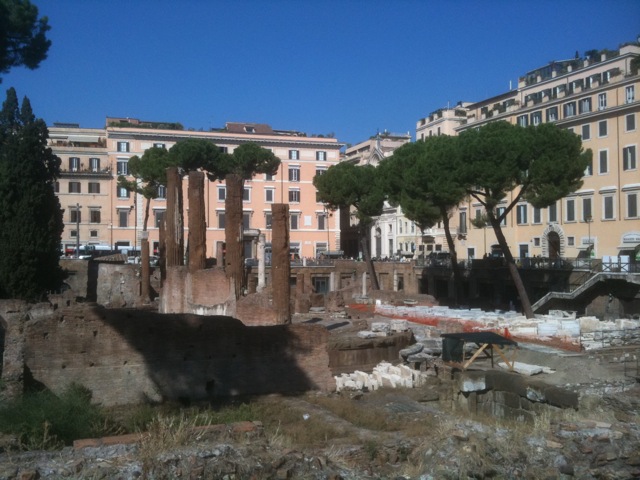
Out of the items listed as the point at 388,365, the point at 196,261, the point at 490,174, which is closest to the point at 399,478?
the point at 388,365

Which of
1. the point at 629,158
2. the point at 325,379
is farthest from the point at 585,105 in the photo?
the point at 325,379

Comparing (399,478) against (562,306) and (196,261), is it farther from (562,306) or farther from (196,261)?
(562,306)

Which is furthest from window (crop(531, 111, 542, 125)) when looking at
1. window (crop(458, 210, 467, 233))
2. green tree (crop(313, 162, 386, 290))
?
green tree (crop(313, 162, 386, 290))

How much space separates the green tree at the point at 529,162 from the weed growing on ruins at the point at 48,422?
60.1ft

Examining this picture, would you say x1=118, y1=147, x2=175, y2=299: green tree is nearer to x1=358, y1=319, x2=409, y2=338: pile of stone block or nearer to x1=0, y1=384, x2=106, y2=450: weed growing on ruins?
x1=358, y1=319, x2=409, y2=338: pile of stone block

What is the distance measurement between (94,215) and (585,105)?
35.3 meters

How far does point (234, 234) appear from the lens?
20141 mm

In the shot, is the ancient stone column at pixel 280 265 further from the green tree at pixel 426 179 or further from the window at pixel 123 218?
the window at pixel 123 218

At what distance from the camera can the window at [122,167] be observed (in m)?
49.5

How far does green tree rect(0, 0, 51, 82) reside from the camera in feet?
48.5

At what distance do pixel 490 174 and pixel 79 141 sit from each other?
38.2 meters

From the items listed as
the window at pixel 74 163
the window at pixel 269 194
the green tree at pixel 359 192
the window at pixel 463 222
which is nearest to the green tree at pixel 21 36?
the green tree at pixel 359 192

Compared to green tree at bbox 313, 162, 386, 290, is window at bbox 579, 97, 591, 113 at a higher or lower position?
higher

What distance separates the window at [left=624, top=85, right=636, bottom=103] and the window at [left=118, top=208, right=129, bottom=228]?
3533 cm
